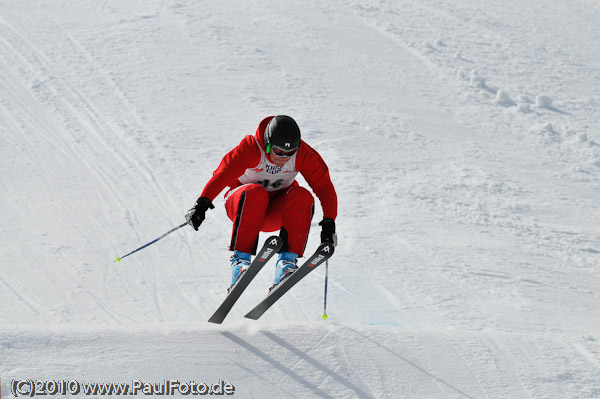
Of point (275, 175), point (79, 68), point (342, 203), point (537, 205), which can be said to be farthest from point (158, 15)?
point (275, 175)

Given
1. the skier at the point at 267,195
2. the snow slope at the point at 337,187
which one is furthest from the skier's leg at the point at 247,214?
the snow slope at the point at 337,187

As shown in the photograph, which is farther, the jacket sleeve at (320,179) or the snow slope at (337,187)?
the jacket sleeve at (320,179)

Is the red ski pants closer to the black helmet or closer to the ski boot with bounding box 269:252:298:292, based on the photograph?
the ski boot with bounding box 269:252:298:292

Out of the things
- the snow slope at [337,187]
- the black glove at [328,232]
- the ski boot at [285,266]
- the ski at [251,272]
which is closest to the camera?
the snow slope at [337,187]

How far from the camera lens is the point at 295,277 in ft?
14.3

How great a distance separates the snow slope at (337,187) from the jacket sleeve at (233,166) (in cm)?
88

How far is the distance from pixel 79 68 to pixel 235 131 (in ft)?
10.1

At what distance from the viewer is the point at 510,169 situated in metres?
8.65

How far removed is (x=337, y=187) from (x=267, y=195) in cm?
338

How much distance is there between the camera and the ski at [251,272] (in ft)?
13.9

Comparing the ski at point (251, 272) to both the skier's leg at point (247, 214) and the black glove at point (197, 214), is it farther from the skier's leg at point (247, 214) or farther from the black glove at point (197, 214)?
the black glove at point (197, 214)

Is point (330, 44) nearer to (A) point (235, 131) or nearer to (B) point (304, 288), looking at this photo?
(A) point (235, 131)

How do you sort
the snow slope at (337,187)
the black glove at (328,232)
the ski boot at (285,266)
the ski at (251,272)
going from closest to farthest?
1. the snow slope at (337,187)
2. the ski at (251,272)
3. the ski boot at (285,266)
4. the black glove at (328,232)

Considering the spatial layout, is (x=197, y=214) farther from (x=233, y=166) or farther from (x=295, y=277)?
(x=295, y=277)
